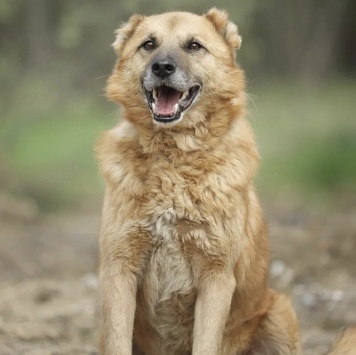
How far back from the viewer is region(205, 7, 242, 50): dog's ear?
220 inches

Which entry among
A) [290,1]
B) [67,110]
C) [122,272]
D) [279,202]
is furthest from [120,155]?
[290,1]

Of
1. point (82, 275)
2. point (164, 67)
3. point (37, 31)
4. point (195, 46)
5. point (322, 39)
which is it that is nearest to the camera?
point (164, 67)

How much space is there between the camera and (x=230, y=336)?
5.46 m

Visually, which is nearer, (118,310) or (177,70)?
(118,310)

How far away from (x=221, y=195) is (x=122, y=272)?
0.71 metres

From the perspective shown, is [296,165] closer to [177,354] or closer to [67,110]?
[67,110]

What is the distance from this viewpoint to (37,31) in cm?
1802

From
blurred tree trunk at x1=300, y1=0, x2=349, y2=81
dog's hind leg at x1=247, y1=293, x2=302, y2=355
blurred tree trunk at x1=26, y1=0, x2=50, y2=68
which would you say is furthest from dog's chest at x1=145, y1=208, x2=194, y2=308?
A: blurred tree trunk at x1=300, y1=0, x2=349, y2=81

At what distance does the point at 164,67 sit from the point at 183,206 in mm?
804

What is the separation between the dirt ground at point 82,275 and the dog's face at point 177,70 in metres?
2.02

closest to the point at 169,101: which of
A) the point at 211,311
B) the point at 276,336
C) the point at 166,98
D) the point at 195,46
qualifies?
the point at 166,98

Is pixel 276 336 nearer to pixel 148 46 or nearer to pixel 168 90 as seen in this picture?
pixel 168 90

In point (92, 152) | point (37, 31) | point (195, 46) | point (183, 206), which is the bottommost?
point (183, 206)

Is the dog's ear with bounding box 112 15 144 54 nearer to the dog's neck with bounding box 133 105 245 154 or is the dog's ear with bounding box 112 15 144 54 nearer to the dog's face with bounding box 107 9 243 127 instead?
the dog's face with bounding box 107 9 243 127
